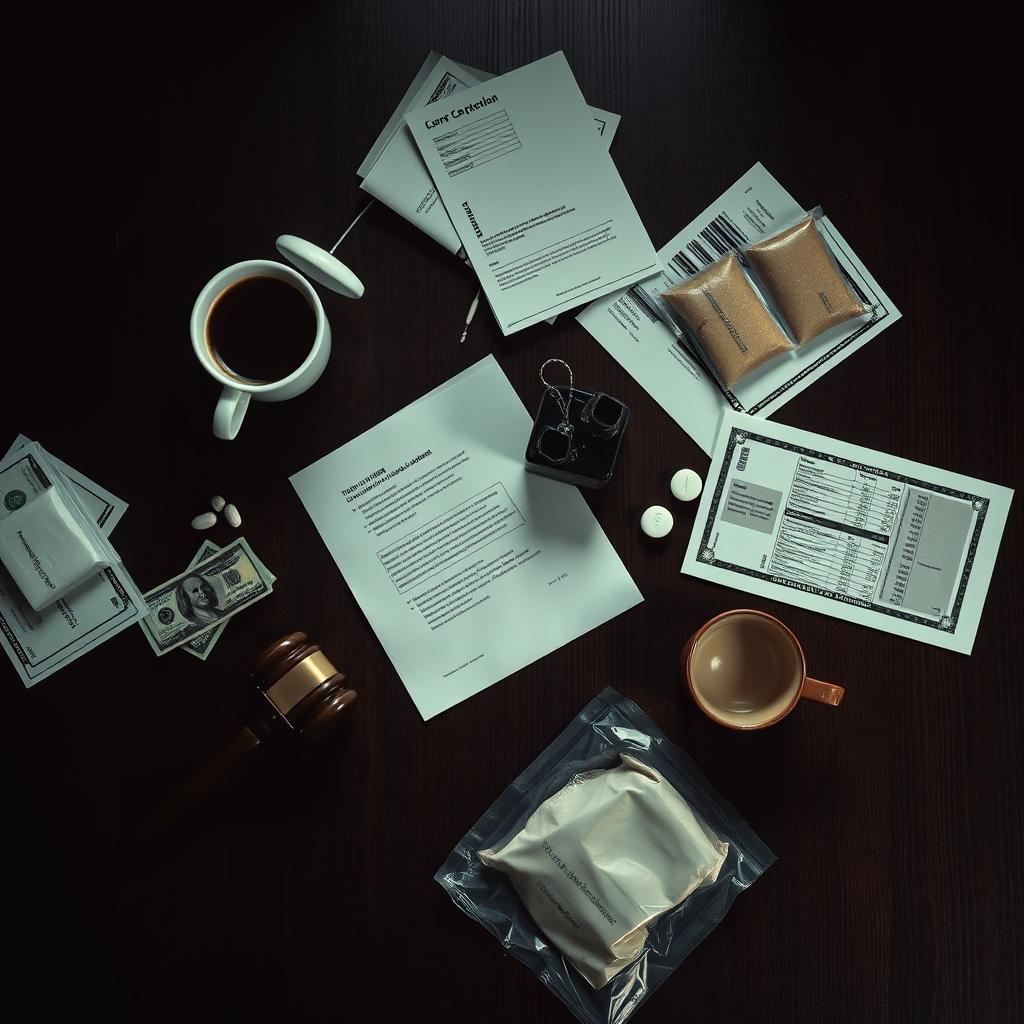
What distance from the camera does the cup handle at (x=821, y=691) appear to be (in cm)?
85

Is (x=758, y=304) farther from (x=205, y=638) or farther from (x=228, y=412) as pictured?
(x=205, y=638)

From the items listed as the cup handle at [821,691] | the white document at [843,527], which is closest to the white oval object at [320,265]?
the white document at [843,527]

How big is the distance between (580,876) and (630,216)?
73 cm

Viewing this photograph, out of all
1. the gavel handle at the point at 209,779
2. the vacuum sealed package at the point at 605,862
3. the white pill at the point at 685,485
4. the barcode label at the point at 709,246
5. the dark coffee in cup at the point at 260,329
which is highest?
the dark coffee in cup at the point at 260,329

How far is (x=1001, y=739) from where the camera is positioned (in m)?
0.92

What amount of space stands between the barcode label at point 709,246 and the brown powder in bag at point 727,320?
13 mm

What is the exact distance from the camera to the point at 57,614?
3.05ft

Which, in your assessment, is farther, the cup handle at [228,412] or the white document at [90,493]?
the white document at [90,493]

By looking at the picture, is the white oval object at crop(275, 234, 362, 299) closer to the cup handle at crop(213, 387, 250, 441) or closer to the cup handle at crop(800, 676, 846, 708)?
the cup handle at crop(213, 387, 250, 441)

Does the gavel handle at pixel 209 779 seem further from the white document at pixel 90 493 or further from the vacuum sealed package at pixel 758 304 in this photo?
the vacuum sealed package at pixel 758 304

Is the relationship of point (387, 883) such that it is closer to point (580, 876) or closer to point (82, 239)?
point (580, 876)

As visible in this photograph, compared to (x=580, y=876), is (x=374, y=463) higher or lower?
higher

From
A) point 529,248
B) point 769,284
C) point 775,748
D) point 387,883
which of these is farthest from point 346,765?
point 769,284

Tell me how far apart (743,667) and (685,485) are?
22 cm
